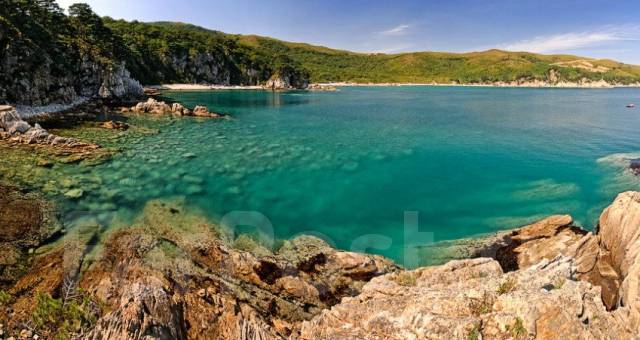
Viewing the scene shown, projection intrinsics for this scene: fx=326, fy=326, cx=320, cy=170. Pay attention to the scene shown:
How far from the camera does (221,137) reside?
150ft

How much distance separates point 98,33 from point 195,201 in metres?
108

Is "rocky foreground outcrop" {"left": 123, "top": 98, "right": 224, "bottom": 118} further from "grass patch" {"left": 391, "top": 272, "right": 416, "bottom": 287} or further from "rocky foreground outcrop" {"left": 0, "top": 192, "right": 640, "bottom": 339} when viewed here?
"grass patch" {"left": 391, "top": 272, "right": 416, "bottom": 287}

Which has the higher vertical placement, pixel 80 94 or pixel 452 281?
pixel 80 94

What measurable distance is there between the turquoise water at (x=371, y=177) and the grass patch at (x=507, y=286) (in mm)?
8339

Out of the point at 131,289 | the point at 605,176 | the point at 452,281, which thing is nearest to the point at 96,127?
the point at 131,289

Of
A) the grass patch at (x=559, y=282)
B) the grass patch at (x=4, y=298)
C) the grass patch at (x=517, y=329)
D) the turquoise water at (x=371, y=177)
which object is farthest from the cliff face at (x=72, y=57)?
the grass patch at (x=559, y=282)

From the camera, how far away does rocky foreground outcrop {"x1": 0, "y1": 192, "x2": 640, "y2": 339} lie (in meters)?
7.84

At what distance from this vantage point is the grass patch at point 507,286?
8.55 metres

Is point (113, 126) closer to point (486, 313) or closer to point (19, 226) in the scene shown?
point (19, 226)

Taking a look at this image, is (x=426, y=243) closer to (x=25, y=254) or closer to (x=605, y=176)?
(x=25, y=254)

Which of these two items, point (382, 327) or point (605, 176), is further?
point (605, 176)

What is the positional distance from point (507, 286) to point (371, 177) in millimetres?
21637

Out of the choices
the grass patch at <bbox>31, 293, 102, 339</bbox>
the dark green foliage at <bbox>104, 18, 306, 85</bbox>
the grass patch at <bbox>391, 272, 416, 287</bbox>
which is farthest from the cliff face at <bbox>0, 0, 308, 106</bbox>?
the grass patch at <bbox>391, 272, 416, 287</bbox>

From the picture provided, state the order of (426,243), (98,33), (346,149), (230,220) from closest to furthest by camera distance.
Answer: (426,243) → (230,220) → (346,149) → (98,33)
